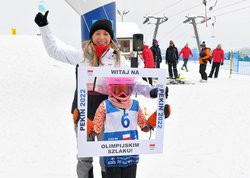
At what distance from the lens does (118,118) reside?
6.56 feet

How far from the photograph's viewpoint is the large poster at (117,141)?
6.00 feet

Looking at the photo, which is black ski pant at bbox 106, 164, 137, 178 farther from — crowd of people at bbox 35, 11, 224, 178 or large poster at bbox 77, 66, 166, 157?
large poster at bbox 77, 66, 166, 157

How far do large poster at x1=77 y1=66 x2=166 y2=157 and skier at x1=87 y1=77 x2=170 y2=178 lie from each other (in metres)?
0.07

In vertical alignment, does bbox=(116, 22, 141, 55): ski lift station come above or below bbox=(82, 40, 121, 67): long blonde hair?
above

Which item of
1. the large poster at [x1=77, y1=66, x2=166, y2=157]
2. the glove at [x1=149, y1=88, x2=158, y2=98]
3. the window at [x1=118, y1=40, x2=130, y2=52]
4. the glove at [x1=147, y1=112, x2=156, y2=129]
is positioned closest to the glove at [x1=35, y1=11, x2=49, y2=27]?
the large poster at [x1=77, y1=66, x2=166, y2=157]

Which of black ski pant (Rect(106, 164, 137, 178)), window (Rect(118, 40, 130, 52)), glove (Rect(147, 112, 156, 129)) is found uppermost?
window (Rect(118, 40, 130, 52))

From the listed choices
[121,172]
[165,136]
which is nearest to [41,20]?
[121,172]

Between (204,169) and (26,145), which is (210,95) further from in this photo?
(26,145)

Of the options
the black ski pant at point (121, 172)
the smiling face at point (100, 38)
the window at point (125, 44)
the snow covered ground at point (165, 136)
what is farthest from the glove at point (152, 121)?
the window at point (125, 44)

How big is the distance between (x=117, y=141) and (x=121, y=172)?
1.13 feet

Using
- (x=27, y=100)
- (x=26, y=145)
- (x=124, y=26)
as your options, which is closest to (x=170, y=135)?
(x=26, y=145)

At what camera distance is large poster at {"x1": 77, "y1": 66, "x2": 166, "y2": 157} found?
72.0 inches

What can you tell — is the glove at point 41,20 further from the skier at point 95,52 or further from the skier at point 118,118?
the skier at point 118,118

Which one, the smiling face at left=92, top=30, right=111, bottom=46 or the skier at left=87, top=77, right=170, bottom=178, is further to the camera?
the smiling face at left=92, top=30, right=111, bottom=46
